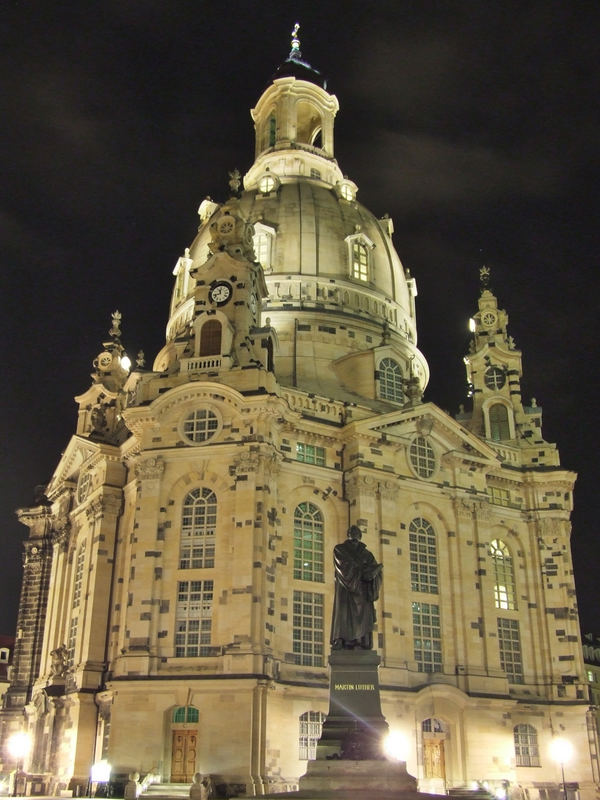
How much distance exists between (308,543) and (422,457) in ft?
30.4

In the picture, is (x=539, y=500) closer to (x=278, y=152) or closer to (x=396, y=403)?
(x=396, y=403)

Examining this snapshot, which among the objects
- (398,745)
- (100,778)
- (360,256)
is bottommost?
(100,778)

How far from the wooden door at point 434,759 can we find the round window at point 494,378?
25.2 m

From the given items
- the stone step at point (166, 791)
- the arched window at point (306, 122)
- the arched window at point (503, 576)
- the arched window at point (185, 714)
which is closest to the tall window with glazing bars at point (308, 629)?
the arched window at point (185, 714)

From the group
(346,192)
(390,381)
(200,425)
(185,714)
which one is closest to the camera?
(185,714)

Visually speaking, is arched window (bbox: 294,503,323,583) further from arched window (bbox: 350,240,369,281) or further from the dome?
arched window (bbox: 350,240,369,281)

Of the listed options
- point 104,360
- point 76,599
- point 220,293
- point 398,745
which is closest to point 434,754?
point 398,745

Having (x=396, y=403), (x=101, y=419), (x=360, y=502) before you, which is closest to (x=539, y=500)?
(x=396, y=403)

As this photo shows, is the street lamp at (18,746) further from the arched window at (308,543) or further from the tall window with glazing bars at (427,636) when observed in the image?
the tall window with glazing bars at (427,636)

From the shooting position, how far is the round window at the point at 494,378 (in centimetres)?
6262

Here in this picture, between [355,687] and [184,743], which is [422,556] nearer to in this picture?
[184,743]

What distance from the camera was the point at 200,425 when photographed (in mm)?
47688

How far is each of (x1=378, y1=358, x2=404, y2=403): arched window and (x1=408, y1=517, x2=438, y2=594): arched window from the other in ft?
32.0

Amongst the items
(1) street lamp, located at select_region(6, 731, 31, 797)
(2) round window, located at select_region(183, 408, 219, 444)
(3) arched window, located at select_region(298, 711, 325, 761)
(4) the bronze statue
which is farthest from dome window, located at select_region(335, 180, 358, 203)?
(4) the bronze statue
